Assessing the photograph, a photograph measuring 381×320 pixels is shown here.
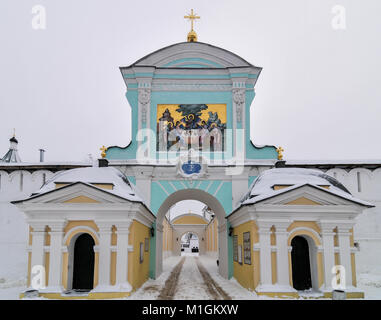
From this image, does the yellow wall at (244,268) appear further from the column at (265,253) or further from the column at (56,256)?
the column at (56,256)

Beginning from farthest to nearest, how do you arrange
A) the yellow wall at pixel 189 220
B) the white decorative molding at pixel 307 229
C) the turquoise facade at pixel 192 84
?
the yellow wall at pixel 189 220 < the turquoise facade at pixel 192 84 < the white decorative molding at pixel 307 229

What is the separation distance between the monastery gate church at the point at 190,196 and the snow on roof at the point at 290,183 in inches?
2.1

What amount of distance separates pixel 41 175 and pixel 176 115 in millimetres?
7217

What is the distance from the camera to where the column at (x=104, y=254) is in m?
12.0

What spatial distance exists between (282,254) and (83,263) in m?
6.60

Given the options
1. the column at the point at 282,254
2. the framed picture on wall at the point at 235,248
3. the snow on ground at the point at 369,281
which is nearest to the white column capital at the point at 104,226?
the column at the point at 282,254

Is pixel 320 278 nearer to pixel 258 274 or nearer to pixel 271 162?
pixel 258 274

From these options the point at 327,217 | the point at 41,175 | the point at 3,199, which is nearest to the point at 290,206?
the point at 327,217

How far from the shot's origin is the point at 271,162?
18.1m

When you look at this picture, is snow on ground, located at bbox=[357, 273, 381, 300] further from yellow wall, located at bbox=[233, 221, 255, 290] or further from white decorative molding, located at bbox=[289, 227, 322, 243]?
white decorative molding, located at bbox=[289, 227, 322, 243]

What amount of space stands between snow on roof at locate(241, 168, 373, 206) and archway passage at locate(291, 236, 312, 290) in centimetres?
193

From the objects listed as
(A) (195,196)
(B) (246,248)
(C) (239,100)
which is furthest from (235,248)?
(C) (239,100)
